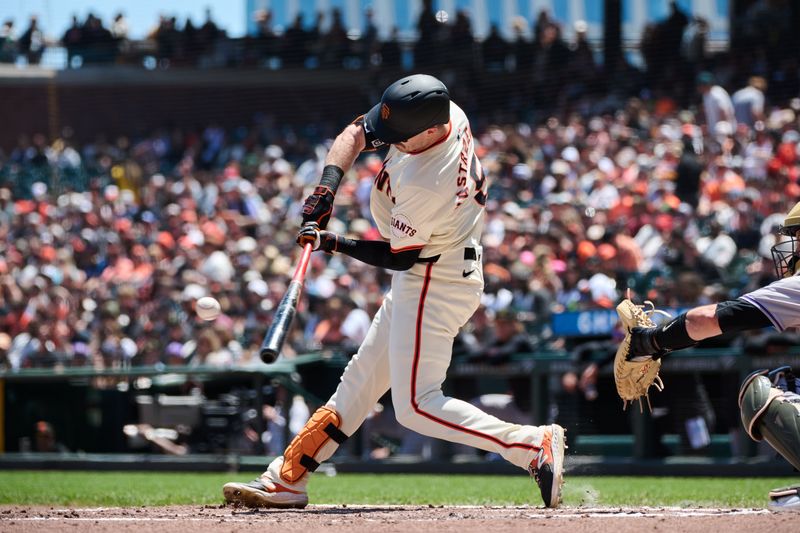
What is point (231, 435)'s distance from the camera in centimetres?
994

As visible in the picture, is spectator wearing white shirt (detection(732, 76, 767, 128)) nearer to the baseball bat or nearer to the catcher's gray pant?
the catcher's gray pant

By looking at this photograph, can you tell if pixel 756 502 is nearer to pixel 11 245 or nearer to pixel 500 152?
pixel 500 152

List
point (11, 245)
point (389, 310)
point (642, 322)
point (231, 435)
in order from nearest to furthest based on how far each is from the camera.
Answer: point (642, 322)
point (389, 310)
point (231, 435)
point (11, 245)

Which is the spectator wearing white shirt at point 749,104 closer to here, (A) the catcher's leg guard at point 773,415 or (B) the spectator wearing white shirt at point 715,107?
(B) the spectator wearing white shirt at point 715,107

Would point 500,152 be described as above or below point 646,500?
above

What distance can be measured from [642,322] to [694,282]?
13.9 feet

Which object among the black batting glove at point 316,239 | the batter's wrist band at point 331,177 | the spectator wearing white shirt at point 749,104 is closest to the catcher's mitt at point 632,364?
the black batting glove at point 316,239

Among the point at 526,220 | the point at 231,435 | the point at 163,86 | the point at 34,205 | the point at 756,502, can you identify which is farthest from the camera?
Answer: the point at 163,86

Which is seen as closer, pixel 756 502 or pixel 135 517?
pixel 135 517

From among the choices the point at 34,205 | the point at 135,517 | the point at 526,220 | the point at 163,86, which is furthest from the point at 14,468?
the point at 163,86

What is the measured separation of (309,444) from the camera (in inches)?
194

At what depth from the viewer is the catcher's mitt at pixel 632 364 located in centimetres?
458

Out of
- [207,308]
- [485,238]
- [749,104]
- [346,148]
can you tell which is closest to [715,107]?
[749,104]

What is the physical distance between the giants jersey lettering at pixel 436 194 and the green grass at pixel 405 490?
4.64 ft
